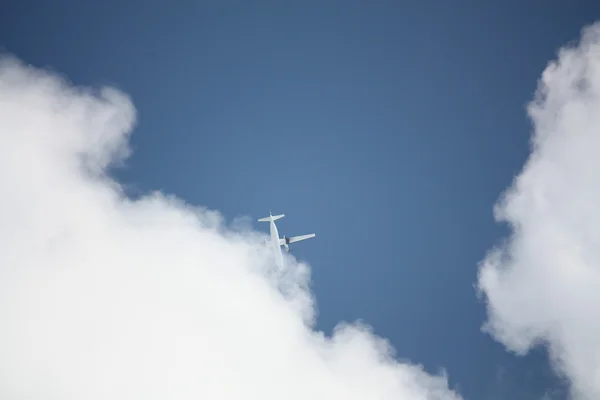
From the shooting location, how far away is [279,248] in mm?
82250
